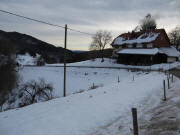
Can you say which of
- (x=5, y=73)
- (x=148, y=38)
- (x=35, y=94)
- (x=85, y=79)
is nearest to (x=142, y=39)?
(x=148, y=38)

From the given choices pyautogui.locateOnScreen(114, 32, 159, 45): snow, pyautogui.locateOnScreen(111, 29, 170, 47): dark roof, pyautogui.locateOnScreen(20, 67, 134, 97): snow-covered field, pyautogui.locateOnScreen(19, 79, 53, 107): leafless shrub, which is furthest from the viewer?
pyautogui.locateOnScreen(114, 32, 159, 45): snow

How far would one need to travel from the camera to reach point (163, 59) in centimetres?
4347

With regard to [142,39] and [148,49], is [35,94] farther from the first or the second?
[142,39]

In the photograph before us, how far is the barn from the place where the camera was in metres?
43.0

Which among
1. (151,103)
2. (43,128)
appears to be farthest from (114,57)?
(43,128)

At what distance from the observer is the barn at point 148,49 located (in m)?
43.0

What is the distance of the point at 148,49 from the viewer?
4516cm

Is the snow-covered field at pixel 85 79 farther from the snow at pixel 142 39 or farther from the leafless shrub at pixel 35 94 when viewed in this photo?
the snow at pixel 142 39

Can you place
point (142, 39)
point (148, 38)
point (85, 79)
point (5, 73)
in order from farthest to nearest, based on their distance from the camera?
point (142, 39) < point (148, 38) < point (85, 79) < point (5, 73)

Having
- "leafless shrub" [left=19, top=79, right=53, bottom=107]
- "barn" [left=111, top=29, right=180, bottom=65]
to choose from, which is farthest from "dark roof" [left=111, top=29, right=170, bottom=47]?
"leafless shrub" [left=19, top=79, right=53, bottom=107]

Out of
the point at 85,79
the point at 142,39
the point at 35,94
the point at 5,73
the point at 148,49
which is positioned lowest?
the point at 35,94

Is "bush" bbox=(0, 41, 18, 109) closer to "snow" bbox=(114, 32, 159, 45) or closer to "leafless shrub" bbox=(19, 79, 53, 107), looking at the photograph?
"leafless shrub" bbox=(19, 79, 53, 107)

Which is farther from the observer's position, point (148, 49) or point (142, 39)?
point (142, 39)

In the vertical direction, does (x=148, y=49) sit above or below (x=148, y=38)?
below
